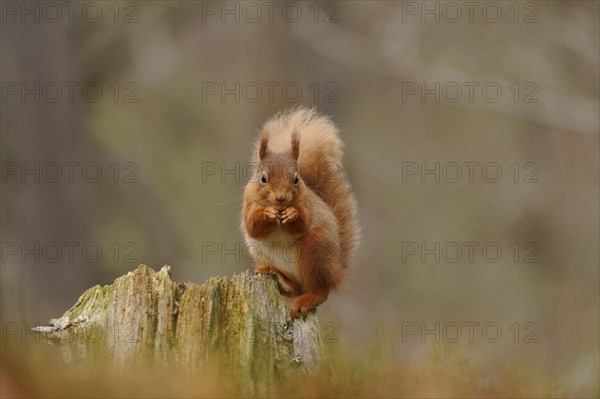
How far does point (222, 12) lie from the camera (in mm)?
13000

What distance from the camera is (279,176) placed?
434 centimetres

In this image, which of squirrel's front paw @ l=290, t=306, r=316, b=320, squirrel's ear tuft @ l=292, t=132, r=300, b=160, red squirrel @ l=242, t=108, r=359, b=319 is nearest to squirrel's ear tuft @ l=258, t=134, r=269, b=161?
red squirrel @ l=242, t=108, r=359, b=319

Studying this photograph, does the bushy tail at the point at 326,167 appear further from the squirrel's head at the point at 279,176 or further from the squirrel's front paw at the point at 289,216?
the squirrel's front paw at the point at 289,216

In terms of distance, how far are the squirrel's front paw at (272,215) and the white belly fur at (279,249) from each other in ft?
0.34

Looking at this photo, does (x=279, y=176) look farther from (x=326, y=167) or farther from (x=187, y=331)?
(x=187, y=331)

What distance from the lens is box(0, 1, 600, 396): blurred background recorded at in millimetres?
9477

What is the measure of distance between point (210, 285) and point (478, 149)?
12.9 m

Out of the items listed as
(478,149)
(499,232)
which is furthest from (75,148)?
(478,149)

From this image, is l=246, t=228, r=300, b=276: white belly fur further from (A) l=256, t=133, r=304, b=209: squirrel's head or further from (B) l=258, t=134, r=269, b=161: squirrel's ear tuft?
(B) l=258, t=134, r=269, b=161: squirrel's ear tuft

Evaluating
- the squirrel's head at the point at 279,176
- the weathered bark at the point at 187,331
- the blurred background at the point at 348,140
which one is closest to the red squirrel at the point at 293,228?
the squirrel's head at the point at 279,176

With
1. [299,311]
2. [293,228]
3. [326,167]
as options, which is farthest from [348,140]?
[299,311]

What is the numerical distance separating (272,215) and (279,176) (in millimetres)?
200

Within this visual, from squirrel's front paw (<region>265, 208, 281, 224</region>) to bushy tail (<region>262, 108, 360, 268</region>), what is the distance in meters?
0.57

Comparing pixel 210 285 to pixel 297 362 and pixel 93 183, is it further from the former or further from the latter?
pixel 93 183
